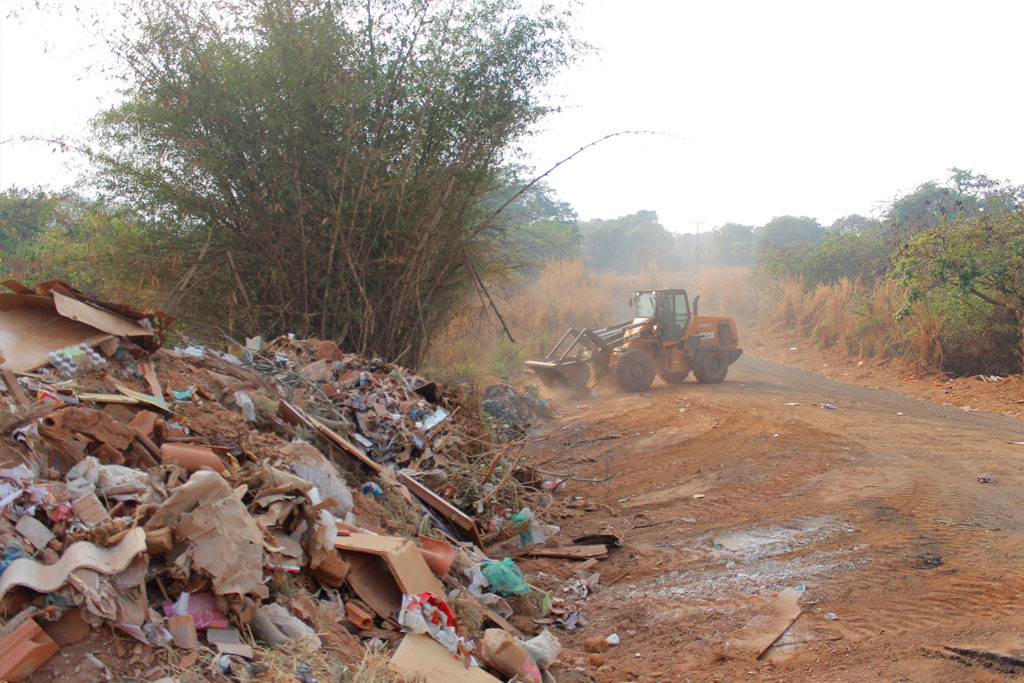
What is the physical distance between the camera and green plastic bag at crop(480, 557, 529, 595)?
177 inches

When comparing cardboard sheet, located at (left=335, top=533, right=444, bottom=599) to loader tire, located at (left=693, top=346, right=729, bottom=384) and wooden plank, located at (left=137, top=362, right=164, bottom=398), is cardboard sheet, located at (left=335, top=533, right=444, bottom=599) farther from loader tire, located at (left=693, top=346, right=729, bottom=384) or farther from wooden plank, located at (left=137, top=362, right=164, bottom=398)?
loader tire, located at (left=693, top=346, right=729, bottom=384)

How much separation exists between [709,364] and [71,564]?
13.0 m

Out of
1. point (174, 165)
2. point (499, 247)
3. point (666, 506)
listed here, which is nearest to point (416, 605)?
point (666, 506)

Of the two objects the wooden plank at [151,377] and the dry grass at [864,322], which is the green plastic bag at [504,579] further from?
the dry grass at [864,322]

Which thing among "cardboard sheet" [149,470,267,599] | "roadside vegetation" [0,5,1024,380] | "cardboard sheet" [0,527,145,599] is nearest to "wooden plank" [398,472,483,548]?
"cardboard sheet" [149,470,267,599]

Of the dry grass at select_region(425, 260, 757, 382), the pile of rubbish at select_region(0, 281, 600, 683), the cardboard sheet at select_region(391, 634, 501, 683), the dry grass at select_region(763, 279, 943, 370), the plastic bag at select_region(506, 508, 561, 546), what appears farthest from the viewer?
the dry grass at select_region(763, 279, 943, 370)

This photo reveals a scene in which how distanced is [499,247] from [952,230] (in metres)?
8.67

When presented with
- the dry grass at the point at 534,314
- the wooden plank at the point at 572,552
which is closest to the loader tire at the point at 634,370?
the dry grass at the point at 534,314

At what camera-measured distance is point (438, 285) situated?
8945 millimetres

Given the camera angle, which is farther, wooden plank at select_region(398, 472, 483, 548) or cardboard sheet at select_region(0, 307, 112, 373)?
wooden plank at select_region(398, 472, 483, 548)

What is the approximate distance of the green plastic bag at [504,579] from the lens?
14.8ft

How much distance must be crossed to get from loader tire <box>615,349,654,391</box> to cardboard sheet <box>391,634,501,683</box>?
34.2 ft

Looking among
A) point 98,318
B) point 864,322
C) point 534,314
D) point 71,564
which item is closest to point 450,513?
point 98,318

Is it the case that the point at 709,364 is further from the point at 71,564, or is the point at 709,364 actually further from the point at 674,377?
the point at 71,564
